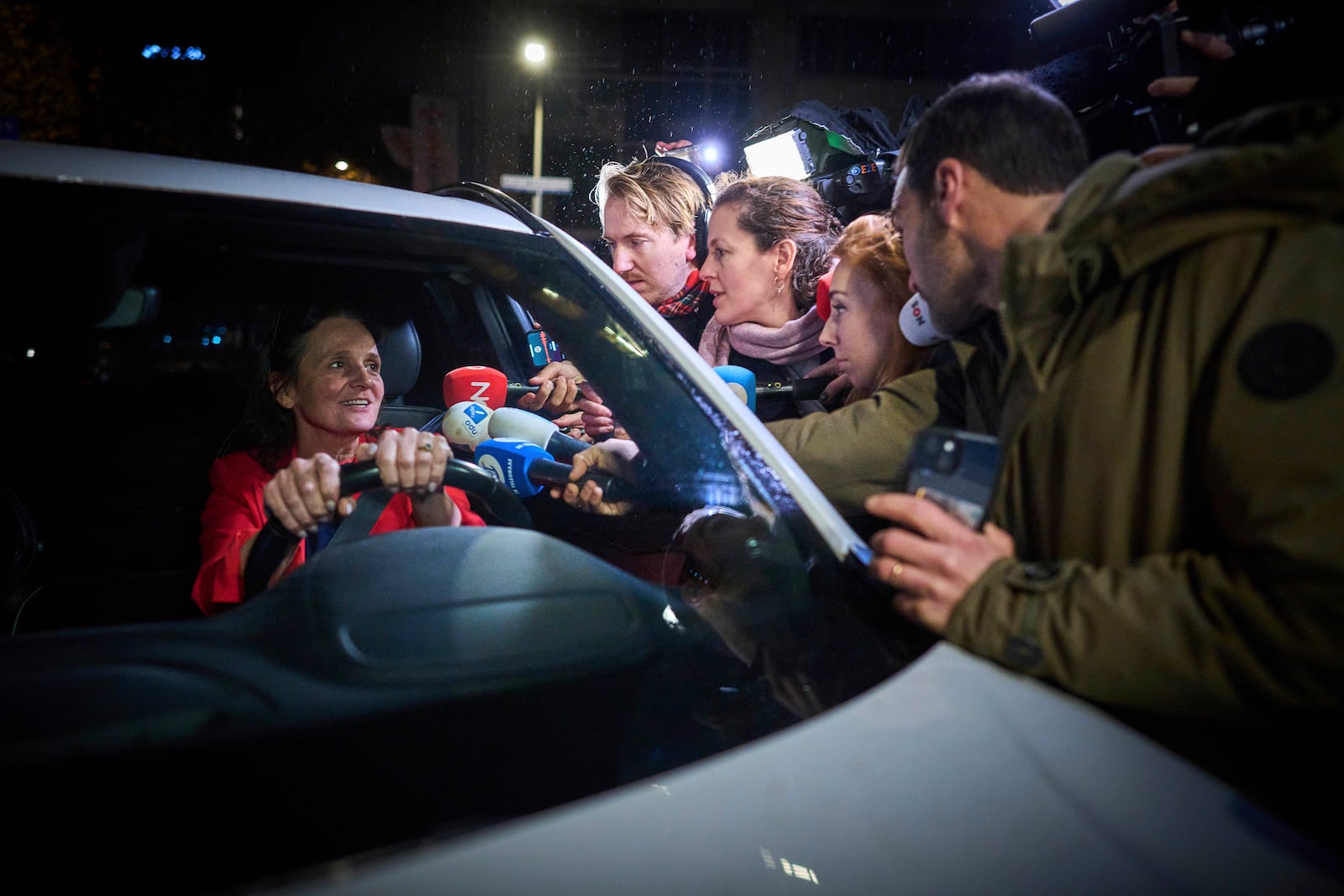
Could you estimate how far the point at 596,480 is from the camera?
1.73 m

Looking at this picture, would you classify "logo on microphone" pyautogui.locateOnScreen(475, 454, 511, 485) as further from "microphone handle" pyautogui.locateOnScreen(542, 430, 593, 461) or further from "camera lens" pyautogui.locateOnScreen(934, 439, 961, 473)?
"camera lens" pyautogui.locateOnScreen(934, 439, 961, 473)

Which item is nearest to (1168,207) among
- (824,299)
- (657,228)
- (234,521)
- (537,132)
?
(824,299)

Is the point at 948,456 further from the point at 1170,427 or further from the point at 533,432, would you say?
the point at 533,432

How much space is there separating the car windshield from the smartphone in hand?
0.19 meters

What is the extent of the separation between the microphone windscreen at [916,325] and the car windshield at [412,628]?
2.79 ft

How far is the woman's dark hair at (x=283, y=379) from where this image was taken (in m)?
2.04

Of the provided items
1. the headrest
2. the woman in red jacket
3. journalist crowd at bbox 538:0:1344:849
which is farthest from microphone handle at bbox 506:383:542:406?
journalist crowd at bbox 538:0:1344:849

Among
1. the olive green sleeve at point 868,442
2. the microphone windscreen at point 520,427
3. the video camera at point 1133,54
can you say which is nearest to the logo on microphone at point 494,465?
the microphone windscreen at point 520,427

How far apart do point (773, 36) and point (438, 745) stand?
23.3m

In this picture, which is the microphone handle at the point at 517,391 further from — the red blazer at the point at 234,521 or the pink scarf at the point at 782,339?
the red blazer at the point at 234,521

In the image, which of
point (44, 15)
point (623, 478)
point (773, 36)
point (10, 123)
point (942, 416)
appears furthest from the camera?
point (773, 36)

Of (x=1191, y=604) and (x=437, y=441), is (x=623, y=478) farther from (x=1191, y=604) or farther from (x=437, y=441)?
(x=1191, y=604)

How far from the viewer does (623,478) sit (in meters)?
1.72

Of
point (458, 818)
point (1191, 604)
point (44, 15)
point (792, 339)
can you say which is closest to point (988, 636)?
point (1191, 604)
